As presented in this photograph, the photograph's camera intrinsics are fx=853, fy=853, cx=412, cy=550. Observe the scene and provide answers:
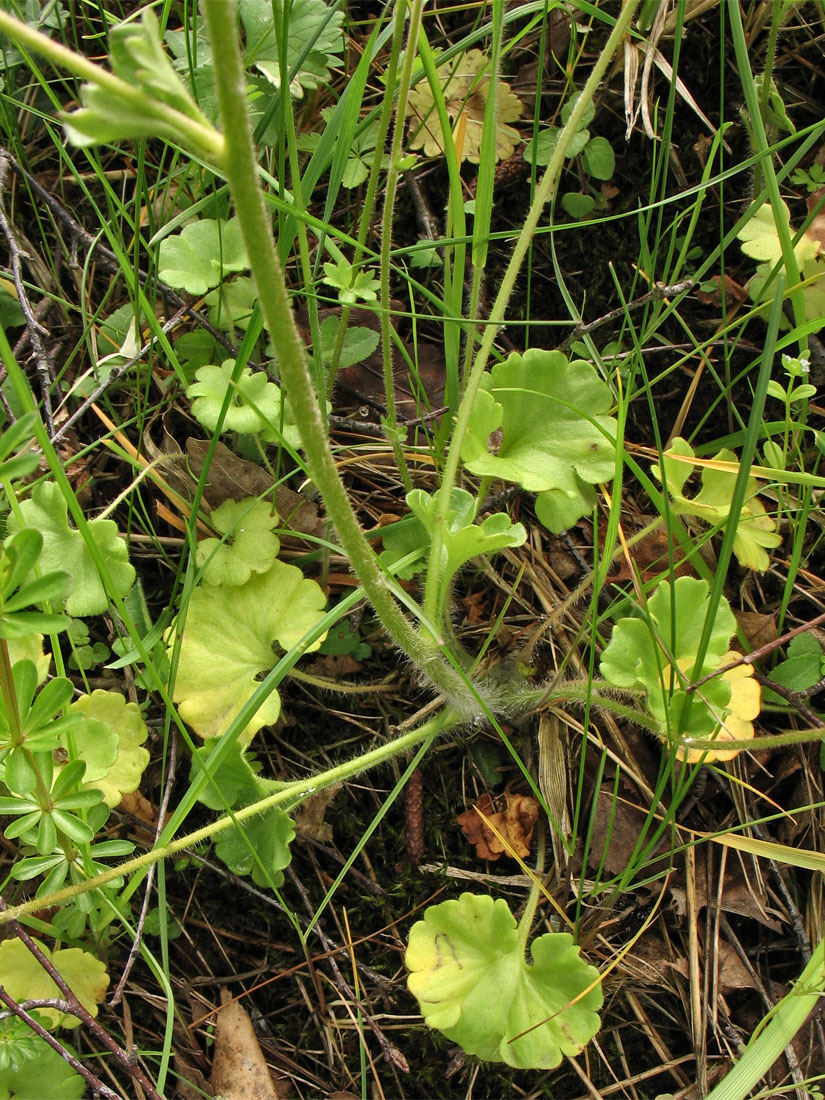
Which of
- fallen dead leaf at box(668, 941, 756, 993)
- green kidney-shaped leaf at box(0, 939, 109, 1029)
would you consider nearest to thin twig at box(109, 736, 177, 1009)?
green kidney-shaped leaf at box(0, 939, 109, 1029)

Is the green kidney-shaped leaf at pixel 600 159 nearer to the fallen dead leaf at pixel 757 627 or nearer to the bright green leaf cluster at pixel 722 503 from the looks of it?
the bright green leaf cluster at pixel 722 503

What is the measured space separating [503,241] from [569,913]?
1708 millimetres

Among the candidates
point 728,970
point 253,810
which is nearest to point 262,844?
point 253,810

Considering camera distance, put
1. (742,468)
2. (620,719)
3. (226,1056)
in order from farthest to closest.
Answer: (620,719) < (226,1056) < (742,468)

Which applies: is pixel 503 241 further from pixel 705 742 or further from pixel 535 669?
pixel 705 742

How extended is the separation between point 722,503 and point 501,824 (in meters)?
0.90

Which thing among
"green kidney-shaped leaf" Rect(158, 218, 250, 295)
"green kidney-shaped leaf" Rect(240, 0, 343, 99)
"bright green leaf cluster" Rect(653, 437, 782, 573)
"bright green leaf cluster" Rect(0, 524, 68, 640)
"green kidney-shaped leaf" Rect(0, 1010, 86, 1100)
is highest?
"green kidney-shaped leaf" Rect(240, 0, 343, 99)

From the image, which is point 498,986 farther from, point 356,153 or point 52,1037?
point 356,153

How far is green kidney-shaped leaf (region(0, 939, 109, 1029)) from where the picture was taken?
5.85ft

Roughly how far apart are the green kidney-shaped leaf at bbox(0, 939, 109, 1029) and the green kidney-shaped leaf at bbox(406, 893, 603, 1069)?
686 millimetres

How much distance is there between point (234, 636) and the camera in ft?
6.48

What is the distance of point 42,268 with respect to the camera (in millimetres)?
2332

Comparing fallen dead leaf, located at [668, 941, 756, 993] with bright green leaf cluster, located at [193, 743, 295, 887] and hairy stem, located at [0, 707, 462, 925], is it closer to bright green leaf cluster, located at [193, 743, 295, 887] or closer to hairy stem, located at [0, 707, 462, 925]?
hairy stem, located at [0, 707, 462, 925]

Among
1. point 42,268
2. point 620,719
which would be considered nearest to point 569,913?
point 620,719
